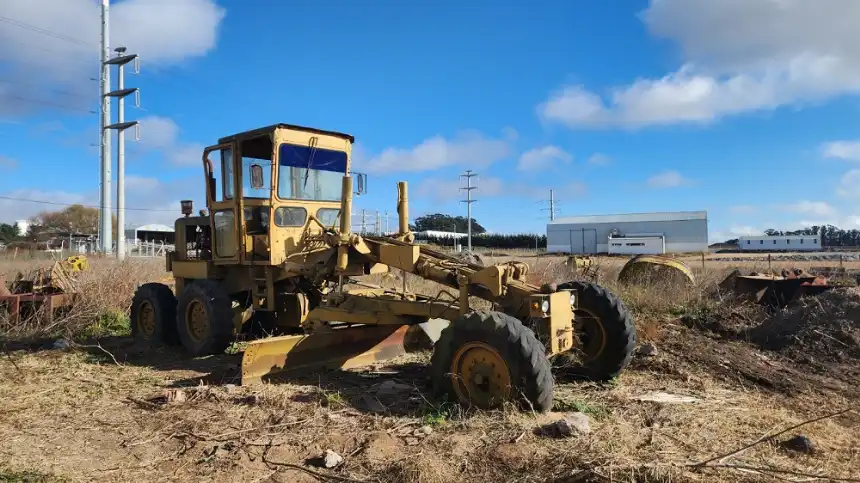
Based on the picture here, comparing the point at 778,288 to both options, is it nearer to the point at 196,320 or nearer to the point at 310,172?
the point at 310,172

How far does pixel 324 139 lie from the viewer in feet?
29.1

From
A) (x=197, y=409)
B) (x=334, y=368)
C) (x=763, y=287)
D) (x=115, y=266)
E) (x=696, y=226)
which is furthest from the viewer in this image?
(x=696, y=226)

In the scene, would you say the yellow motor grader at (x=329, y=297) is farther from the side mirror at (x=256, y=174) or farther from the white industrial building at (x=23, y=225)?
the white industrial building at (x=23, y=225)

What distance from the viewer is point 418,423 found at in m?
5.47

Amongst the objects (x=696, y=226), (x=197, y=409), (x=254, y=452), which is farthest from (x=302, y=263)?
(x=696, y=226)

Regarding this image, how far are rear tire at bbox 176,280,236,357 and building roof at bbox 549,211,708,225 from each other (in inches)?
2478

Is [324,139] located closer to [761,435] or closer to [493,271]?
[493,271]

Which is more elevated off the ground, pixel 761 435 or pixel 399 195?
pixel 399 195

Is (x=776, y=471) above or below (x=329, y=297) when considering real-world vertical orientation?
below

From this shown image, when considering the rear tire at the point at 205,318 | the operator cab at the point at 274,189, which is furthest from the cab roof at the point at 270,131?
the rear tire at the point at 205,318

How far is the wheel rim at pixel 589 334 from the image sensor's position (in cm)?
693

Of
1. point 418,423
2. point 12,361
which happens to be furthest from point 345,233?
point 12,361

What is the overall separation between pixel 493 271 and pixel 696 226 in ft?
204

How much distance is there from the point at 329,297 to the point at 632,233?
206 feet
